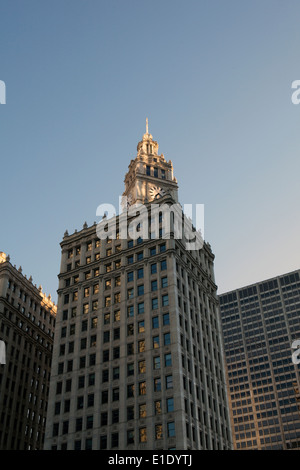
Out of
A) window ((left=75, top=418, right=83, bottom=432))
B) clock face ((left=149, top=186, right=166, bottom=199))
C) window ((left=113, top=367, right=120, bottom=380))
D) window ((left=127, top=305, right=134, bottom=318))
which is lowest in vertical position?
window ((left=75, top=418, right=83, bottom=432))

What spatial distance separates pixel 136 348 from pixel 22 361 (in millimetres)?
35522

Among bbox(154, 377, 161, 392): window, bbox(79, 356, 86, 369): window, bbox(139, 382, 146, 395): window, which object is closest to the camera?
bbox(154, 377, 161, 392): window

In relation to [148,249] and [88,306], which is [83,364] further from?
[148,249]

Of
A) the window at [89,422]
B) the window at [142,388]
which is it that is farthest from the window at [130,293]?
the window at [89,422]

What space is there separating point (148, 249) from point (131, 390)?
25.8 m

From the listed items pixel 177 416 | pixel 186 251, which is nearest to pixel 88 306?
pixel 186 251

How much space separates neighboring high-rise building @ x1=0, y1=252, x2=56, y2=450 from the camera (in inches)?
3921

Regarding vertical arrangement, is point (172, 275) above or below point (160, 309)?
above

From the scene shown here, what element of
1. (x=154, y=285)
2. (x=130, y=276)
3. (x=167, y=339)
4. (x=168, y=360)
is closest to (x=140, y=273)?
(x=130, y=276)

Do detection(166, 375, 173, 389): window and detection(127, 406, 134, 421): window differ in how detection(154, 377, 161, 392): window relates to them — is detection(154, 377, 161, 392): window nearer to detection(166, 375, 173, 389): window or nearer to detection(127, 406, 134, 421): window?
detection(166, 375, 173, 389): window

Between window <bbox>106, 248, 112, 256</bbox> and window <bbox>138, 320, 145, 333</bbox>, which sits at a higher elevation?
window <bbox>106, 248, 112, 256</bbox>

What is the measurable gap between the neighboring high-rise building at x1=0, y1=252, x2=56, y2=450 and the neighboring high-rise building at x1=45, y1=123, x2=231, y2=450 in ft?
48.4

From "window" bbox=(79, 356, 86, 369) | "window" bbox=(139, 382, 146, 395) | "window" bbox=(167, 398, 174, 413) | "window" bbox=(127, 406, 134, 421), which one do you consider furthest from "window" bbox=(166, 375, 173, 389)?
"window" bbox=(79, 356, 86, 369)
